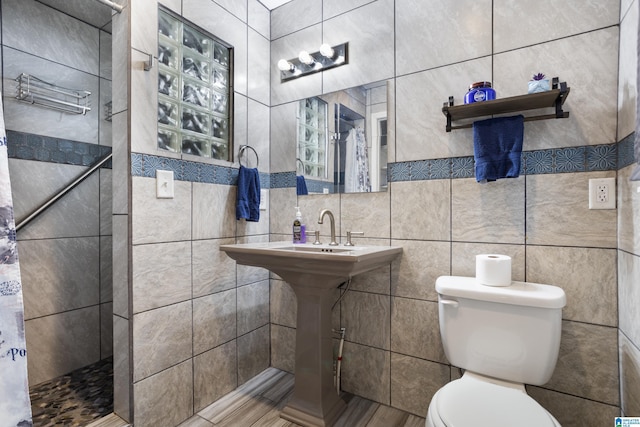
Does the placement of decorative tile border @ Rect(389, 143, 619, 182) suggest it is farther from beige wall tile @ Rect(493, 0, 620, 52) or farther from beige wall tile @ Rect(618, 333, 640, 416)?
beige wall tile @ Rect(618, 333, 640, 416)

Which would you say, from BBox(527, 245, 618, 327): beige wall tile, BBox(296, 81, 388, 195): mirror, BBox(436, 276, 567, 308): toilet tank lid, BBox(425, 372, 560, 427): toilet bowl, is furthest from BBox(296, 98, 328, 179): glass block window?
BBox(425, 372, 560, 427): toilet bowl

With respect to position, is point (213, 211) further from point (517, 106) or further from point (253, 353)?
point (517, 106)

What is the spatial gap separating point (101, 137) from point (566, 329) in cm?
290

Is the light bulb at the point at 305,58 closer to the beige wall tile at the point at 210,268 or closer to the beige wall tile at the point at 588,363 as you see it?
the beige wall tile at the point at 210,268

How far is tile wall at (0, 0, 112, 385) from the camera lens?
6.12 feet

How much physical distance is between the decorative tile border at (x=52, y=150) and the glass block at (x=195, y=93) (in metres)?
0.95

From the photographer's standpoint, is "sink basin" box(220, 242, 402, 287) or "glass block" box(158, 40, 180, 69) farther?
"glass block" box(158, 40, 180, 69)

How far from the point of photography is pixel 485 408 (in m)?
1.02

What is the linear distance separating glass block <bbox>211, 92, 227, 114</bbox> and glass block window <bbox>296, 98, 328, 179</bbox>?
1.54ft

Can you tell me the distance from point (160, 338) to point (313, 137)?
1394 millimetres

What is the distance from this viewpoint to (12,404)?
0.98 meters

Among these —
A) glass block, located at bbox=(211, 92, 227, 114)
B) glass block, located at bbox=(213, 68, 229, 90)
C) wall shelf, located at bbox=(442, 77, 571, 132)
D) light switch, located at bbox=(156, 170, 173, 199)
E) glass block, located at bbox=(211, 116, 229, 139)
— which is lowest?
light switch, located at bbox=(156, 170, 173, 199)

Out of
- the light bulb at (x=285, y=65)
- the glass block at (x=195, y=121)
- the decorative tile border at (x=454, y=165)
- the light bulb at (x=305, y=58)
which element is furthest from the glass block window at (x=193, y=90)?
the light bulb at (x=305, y=58)

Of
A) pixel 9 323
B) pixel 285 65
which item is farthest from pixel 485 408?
pixel 285 65
